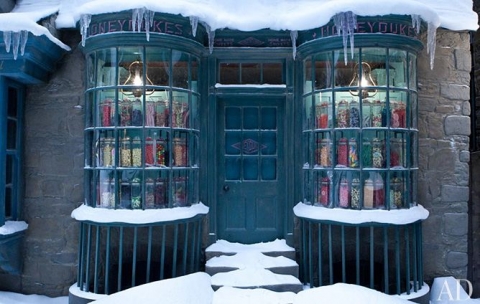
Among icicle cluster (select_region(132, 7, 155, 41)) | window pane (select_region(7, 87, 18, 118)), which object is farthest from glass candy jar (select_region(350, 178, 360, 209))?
window pane (select_region(7, 87, 18, 118))

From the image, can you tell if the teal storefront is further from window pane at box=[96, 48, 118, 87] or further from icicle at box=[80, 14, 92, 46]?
icicle at box=[80, 14, 92, 46]

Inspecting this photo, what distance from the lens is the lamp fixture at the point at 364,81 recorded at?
464 centimetres

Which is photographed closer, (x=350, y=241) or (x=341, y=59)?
(x=341, y=59)

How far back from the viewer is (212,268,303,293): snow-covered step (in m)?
4.28

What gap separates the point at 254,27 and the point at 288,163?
5.49 ft

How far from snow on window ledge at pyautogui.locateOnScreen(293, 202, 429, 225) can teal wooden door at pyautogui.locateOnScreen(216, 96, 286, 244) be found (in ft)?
2.30

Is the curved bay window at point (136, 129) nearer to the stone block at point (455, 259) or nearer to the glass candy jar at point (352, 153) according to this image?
the glass candy jar at point (352, 153)

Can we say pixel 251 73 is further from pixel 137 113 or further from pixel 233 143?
pixel 137 113

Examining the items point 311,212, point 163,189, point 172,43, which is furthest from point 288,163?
point 172,43

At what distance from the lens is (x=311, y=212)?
470 cm

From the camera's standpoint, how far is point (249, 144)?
5262 millimetres

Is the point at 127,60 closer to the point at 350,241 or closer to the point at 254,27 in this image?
the point at 254,27

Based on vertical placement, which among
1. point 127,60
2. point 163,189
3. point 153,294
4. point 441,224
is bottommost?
point 153,294

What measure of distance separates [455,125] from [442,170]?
580 mm
